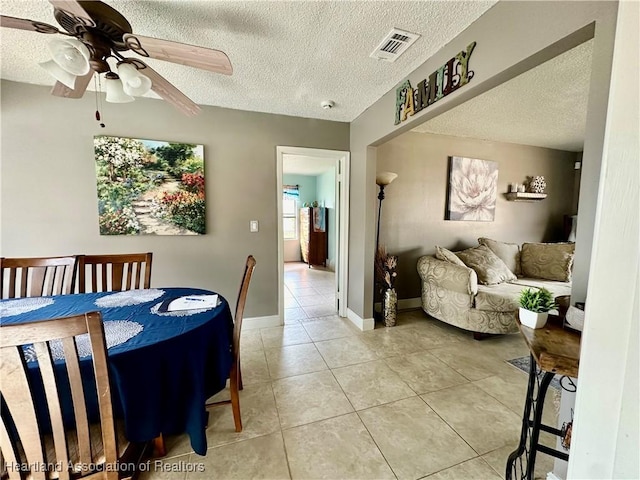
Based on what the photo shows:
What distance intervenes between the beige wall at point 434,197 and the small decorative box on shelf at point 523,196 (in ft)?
0.25

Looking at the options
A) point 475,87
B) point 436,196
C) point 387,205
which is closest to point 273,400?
point 475,87

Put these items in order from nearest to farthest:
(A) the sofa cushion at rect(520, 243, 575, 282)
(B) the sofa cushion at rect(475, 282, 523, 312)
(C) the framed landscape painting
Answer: (C) the framed landscape painting
(B) the sofa cushion at rect(475, 282, 523, 312)
(A) the sofa cushion at rect(520, 243, 575, 282)

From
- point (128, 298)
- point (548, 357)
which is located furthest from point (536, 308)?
point (128, 298)

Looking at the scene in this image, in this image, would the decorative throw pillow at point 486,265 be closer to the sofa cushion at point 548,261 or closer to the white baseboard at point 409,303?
the sofa cushion at point 548,261

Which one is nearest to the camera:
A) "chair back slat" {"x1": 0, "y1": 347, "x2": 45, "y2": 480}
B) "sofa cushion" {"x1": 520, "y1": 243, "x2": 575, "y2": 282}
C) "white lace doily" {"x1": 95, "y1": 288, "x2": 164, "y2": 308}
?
"chair back slat" {"x1": 0, "y1": 347, "x2": 45, "y2": 480}

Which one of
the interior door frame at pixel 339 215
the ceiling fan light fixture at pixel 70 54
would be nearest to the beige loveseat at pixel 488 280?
the interior door frame at pixel 339 215

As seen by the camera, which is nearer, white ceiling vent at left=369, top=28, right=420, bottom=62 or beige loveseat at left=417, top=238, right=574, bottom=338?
white ceiling vent at left=369, top=28, right=420, bottom=62

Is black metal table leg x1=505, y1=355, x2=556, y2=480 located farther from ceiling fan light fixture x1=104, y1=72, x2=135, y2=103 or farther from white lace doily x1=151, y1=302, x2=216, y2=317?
ceiling fan light fixture x1=104, y1=72, x2=135, y2=103

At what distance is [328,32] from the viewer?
5.19 feet

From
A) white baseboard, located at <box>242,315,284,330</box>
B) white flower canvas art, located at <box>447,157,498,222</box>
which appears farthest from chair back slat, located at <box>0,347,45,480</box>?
white flower canvas art, located at <box>447,157,498,222</box>

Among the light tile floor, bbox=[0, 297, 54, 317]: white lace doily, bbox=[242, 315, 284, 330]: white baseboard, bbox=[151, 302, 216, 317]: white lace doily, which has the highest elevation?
bbox=[151, 302, 216, 317]: white lace doily

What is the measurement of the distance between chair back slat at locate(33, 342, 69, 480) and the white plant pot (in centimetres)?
173

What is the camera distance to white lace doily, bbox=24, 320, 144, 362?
99 cm

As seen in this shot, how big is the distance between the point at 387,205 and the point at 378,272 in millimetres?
911
